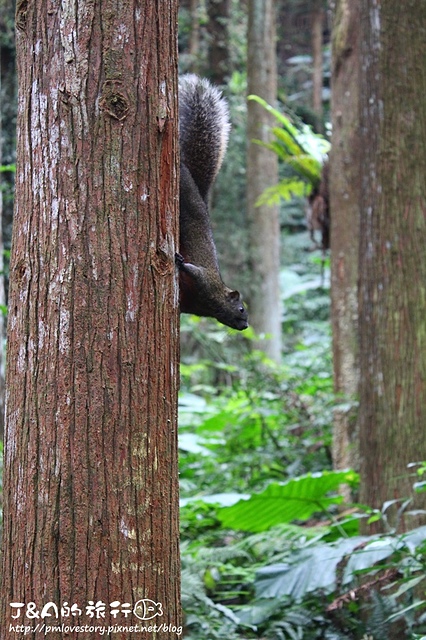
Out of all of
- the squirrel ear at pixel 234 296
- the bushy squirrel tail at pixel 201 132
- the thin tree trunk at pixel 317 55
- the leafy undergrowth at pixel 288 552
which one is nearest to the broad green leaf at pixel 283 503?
the leafy undergrowth at pixel 288 552

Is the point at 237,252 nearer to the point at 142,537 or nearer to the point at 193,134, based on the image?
the point at 193,134

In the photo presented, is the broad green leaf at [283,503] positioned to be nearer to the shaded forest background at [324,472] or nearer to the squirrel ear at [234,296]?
the shaded forest background at [324,472]

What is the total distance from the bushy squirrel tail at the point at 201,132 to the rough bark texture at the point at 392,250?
145cm

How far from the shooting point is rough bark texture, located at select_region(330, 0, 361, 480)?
5.80 m

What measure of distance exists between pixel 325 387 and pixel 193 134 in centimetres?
469

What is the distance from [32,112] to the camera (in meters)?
1.93

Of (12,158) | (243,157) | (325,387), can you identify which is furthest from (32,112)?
(243,157)

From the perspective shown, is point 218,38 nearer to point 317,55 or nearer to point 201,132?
point 317,55

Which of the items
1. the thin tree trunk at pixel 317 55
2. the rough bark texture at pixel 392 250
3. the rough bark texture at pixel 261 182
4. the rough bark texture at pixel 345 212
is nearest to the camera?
the rough bark texture at pixel 392 250

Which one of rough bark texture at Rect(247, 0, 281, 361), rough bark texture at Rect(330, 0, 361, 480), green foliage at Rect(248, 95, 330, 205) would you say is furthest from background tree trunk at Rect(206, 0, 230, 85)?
rough bark texture at Rect(330, 0, 361, 480)

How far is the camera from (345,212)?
5.89m

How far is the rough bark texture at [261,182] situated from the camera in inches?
463

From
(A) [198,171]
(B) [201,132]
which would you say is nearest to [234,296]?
(A) [198,171]

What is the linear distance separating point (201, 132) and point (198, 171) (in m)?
0.15
